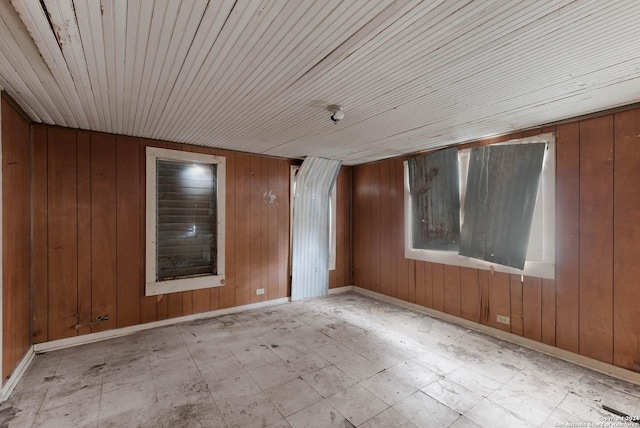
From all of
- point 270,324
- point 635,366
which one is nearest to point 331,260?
point 270,324

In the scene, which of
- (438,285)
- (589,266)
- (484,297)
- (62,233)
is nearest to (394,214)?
(438,285)

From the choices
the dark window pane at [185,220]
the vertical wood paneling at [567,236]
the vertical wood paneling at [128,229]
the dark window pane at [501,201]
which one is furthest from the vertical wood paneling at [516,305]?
the vertical wood paneling at [128,229]

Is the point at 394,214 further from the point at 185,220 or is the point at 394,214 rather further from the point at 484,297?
the point at 185,220

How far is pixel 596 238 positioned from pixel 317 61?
10.4ft

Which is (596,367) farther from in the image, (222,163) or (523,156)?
(222,163)

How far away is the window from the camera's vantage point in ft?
12.2

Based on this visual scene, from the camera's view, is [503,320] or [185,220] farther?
[185,220]

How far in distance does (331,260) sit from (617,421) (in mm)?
4001

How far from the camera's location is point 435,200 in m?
4.12

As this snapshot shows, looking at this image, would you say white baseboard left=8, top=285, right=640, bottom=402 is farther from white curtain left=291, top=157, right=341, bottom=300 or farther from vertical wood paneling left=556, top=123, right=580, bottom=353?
white curtain left=291, top=157, right=341, bottom=300

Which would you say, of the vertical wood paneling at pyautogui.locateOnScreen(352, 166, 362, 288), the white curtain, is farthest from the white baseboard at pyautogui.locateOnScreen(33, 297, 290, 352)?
the vertical wood paneling at pyautogui.locateOnScreen(352, 166, 362, 288)

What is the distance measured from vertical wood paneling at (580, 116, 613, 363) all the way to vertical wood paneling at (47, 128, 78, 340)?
5561mm

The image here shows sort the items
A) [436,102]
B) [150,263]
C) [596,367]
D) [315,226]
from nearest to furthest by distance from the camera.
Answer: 1. [436,102]
2. [596,367]
3. [150,263]
4. [315,226]

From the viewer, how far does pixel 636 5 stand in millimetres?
1315
